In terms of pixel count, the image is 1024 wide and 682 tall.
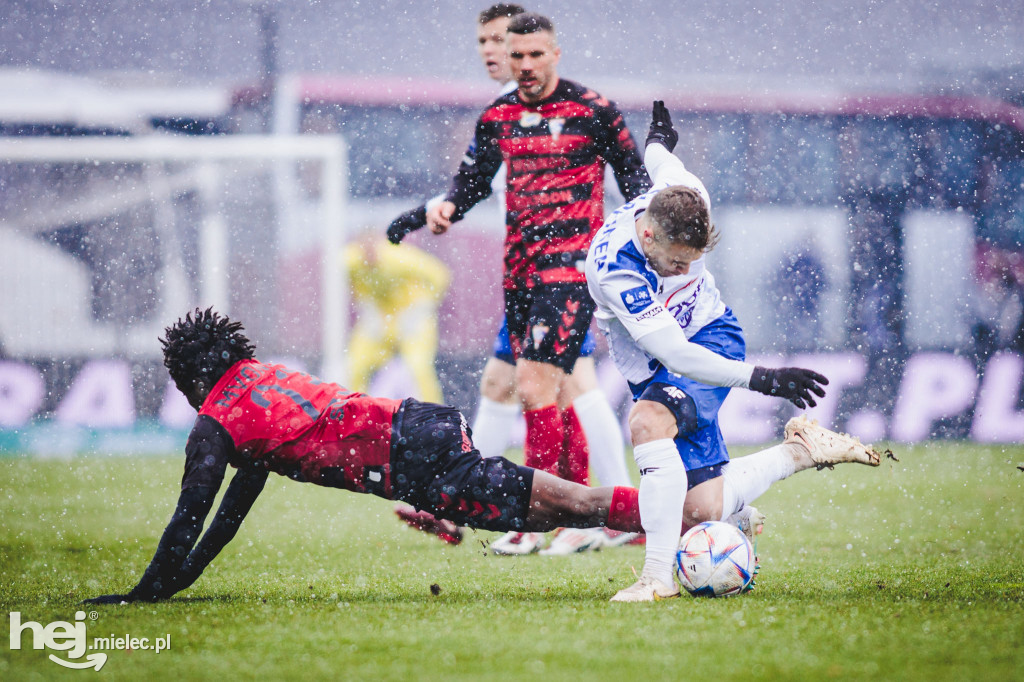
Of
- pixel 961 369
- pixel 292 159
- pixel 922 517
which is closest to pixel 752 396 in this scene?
pixel 961 369

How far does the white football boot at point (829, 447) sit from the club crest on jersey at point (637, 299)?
0.80 m

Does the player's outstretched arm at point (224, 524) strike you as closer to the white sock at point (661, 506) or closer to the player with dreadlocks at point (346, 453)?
the player with dreadlocks at point (346, 453)

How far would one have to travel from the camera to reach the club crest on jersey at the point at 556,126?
4.32m

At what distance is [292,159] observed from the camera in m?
11.3

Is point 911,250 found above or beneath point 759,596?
above

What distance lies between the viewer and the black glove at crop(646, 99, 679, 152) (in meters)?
3.91

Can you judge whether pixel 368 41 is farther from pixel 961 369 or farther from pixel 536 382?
pixel 536 382

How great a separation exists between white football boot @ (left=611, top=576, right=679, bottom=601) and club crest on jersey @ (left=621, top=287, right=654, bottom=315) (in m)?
0.81

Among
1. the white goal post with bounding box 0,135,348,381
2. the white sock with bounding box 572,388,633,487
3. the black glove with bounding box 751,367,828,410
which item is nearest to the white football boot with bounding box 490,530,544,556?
the white sock with bounding box 572,388,633,487

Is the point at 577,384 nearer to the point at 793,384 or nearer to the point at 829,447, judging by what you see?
the point at 829,447

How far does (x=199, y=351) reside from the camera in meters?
3.29

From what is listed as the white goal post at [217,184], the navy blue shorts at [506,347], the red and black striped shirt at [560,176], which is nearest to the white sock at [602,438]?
the navy blue shorts at [506,347]

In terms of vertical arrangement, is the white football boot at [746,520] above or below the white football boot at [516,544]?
above

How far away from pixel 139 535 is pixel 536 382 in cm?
206
